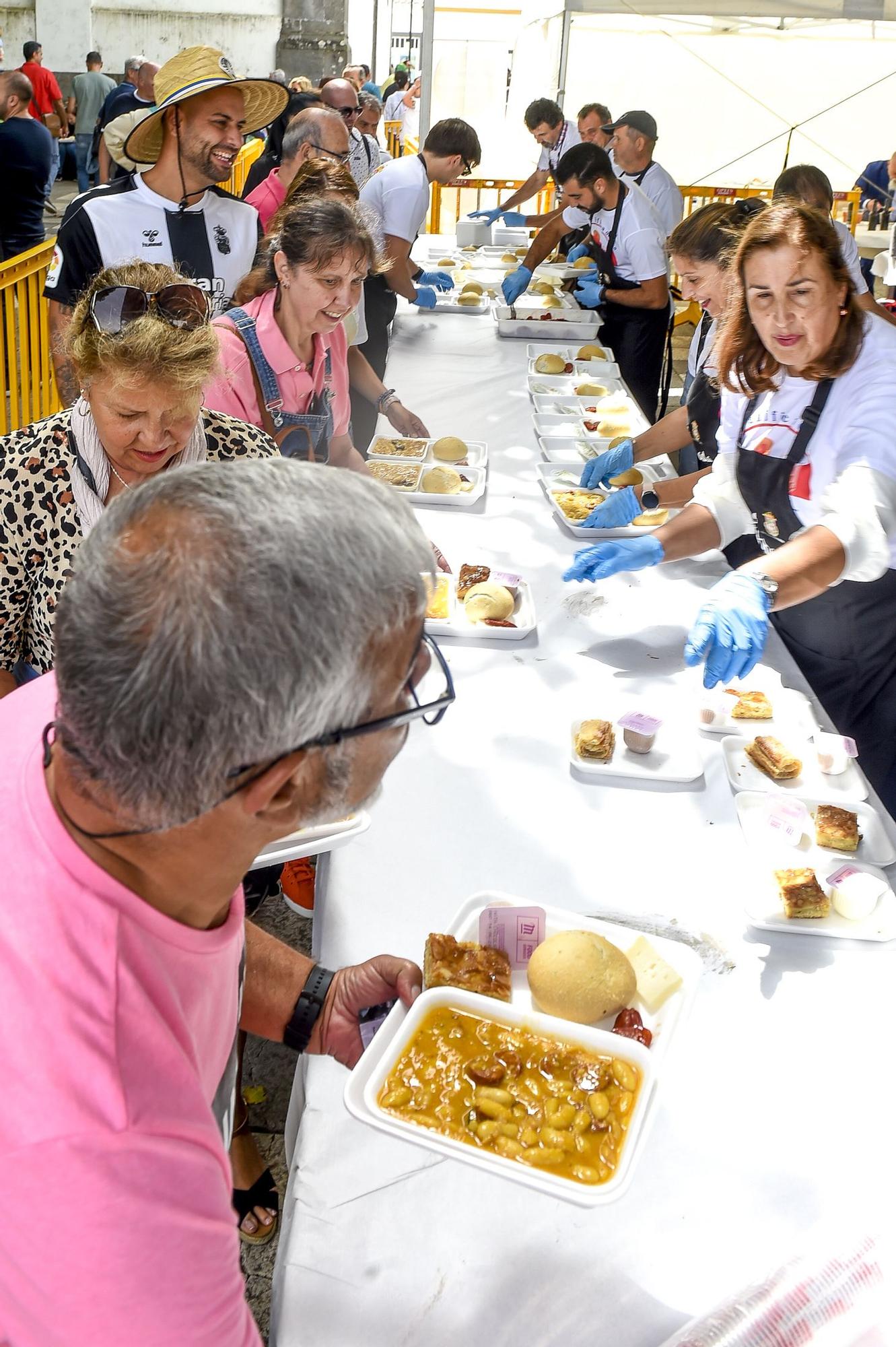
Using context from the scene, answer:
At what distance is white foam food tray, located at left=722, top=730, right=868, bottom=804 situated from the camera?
1.88 metres

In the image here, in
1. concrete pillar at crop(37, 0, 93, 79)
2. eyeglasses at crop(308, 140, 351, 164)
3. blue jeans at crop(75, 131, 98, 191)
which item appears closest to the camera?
eyeglasses at crop(308, 140, 351, 164)

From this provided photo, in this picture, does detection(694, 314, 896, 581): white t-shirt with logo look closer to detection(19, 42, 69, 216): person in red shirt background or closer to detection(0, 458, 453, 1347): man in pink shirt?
detection(0, 458, 453, 1347): man in pink shirt

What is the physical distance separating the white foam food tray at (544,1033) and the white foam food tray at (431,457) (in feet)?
6.74

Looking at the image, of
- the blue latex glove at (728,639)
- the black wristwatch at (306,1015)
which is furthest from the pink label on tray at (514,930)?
the blue latex glove at (728,639)

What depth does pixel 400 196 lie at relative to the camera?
4.79 meters

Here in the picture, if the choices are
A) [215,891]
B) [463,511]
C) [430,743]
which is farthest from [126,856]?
[463,511]

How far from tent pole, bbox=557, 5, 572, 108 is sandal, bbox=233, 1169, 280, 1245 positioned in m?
9.33

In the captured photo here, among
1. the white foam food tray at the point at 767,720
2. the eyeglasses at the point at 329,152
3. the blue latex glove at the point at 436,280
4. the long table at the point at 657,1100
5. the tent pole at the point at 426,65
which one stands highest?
the tent pole at the point at 426,65

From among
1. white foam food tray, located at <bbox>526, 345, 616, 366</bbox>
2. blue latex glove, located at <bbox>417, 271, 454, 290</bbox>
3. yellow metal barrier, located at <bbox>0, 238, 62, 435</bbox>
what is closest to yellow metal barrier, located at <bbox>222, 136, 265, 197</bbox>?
blue latex glove, located at <bbox>417, 271, 454, 290</bbox>

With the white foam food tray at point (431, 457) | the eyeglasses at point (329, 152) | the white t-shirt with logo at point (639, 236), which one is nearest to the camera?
the white foam food tray at point (431, 457)

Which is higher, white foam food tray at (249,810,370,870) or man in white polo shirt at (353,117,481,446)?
man in white polo shirt at (353,117,481,446)

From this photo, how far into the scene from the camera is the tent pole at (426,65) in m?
7.21

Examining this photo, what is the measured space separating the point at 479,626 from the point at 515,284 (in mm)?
3736

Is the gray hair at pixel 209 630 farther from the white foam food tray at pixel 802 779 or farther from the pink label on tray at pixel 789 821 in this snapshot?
the white foam food tray at pixel 802 779
